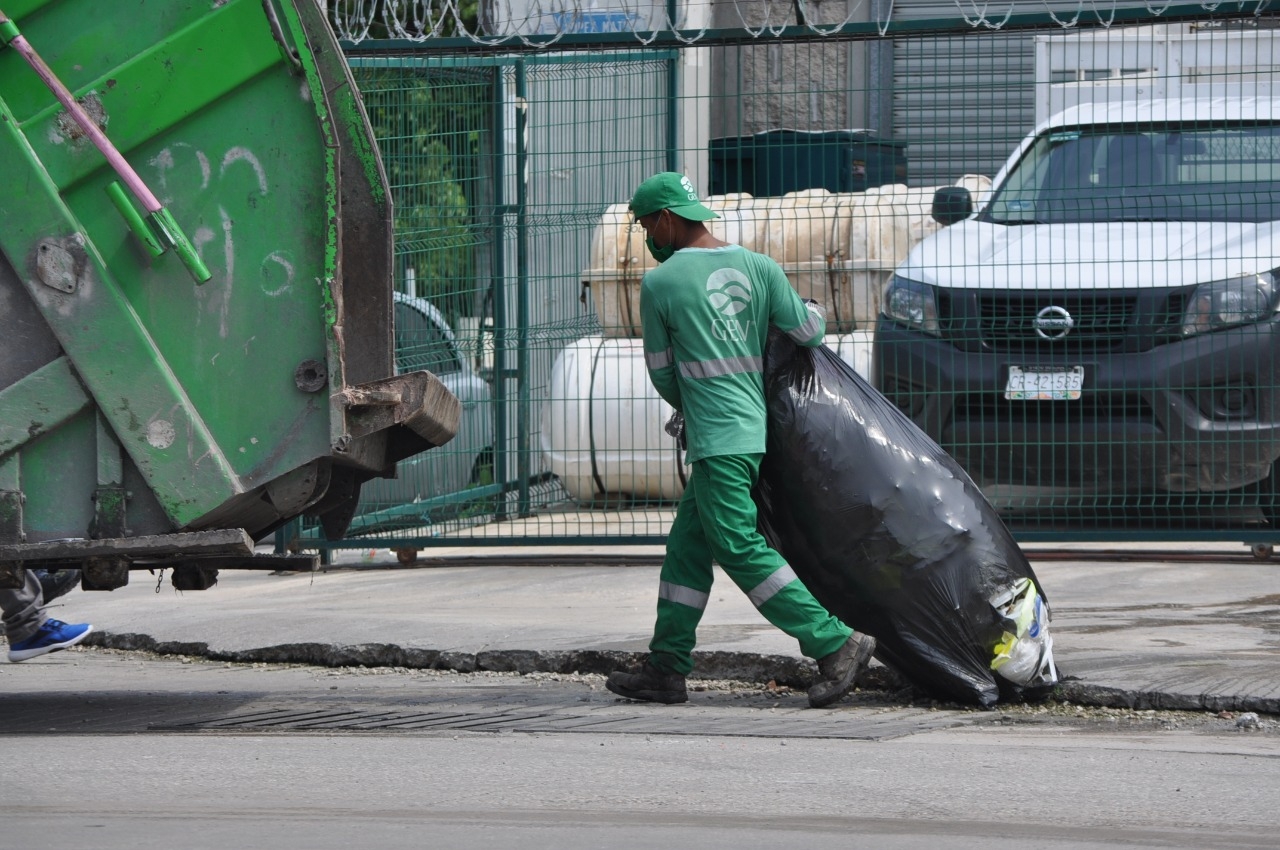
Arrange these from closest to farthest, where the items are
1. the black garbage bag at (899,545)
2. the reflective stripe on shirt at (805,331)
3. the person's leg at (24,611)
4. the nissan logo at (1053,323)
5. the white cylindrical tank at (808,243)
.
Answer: the black garbage bag at (899,545) → the reflective stripe on shirt at (805,331) → the person's leg at (24,611) → the nissan logo at (1053,323) → the white cylindrical tank at (808,243)

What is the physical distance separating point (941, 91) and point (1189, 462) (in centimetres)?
199

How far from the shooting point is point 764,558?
5234mm

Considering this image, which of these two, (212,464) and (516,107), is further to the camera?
(516,107)

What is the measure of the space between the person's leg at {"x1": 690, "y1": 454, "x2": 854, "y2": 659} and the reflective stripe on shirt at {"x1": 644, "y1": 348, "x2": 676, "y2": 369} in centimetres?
35

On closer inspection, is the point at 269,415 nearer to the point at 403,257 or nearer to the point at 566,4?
the point at 403,257

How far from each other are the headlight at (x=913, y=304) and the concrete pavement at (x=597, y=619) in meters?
1.28

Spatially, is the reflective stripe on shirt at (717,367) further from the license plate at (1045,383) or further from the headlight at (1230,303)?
the headlight at (1230,303)

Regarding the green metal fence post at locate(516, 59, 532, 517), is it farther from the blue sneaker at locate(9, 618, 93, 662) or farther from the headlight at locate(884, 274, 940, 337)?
the blue sneaker at locate(9, 618, 93, 662)

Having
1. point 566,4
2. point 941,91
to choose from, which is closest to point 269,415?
point 941,91

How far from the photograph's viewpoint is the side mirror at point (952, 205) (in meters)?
7.61

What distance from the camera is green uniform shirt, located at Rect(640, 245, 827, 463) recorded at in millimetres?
5273

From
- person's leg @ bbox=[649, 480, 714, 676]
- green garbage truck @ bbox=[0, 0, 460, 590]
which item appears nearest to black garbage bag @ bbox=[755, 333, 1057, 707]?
person's leg @ bbox=[649, 480, 714, 676]

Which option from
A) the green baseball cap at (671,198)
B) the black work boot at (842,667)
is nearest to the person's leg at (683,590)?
the black work boot at (842,667)

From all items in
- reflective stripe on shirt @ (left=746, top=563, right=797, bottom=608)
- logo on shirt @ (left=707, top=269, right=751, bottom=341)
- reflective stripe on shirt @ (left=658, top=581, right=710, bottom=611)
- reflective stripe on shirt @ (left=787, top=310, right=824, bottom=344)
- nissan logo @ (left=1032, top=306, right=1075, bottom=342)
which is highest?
logo on shirt @ (left=707, top=269, right=751, bottom=341)
